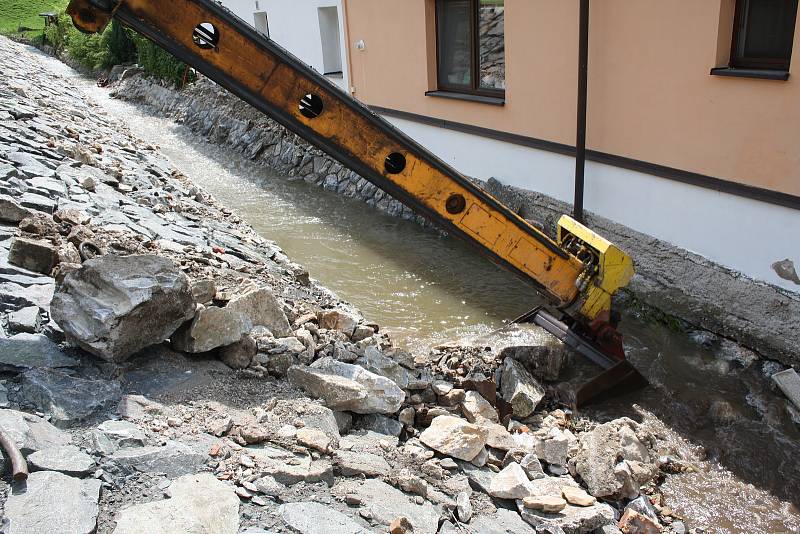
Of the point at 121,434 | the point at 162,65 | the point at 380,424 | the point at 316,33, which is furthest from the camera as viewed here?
the point at 162,65

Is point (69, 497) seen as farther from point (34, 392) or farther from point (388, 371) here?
point (388, 371)

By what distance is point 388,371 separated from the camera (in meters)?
4.96

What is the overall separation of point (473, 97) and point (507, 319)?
366cm

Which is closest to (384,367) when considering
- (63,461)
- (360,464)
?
(360,464)

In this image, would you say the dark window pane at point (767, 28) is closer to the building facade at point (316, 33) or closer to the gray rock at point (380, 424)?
the gray rock at point (380, 424)

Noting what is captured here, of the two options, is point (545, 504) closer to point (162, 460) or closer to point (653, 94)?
point (162, 460)

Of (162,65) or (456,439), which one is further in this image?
(162,65)

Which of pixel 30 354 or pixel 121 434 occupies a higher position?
pixel 30 354

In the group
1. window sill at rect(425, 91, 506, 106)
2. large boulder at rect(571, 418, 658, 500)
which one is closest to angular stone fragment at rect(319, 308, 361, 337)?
large boulder at rect(571, 418, 658, 500)

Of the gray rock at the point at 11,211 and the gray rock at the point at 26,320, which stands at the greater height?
the gray rock at the point at 11,211

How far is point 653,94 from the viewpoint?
6801mm

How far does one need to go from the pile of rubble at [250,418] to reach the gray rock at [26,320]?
12mm

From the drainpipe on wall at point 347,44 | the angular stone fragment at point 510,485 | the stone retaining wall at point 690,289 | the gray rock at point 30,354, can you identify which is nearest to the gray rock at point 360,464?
the angular stone fragment at point 510,485

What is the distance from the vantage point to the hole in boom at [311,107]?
480 cm
